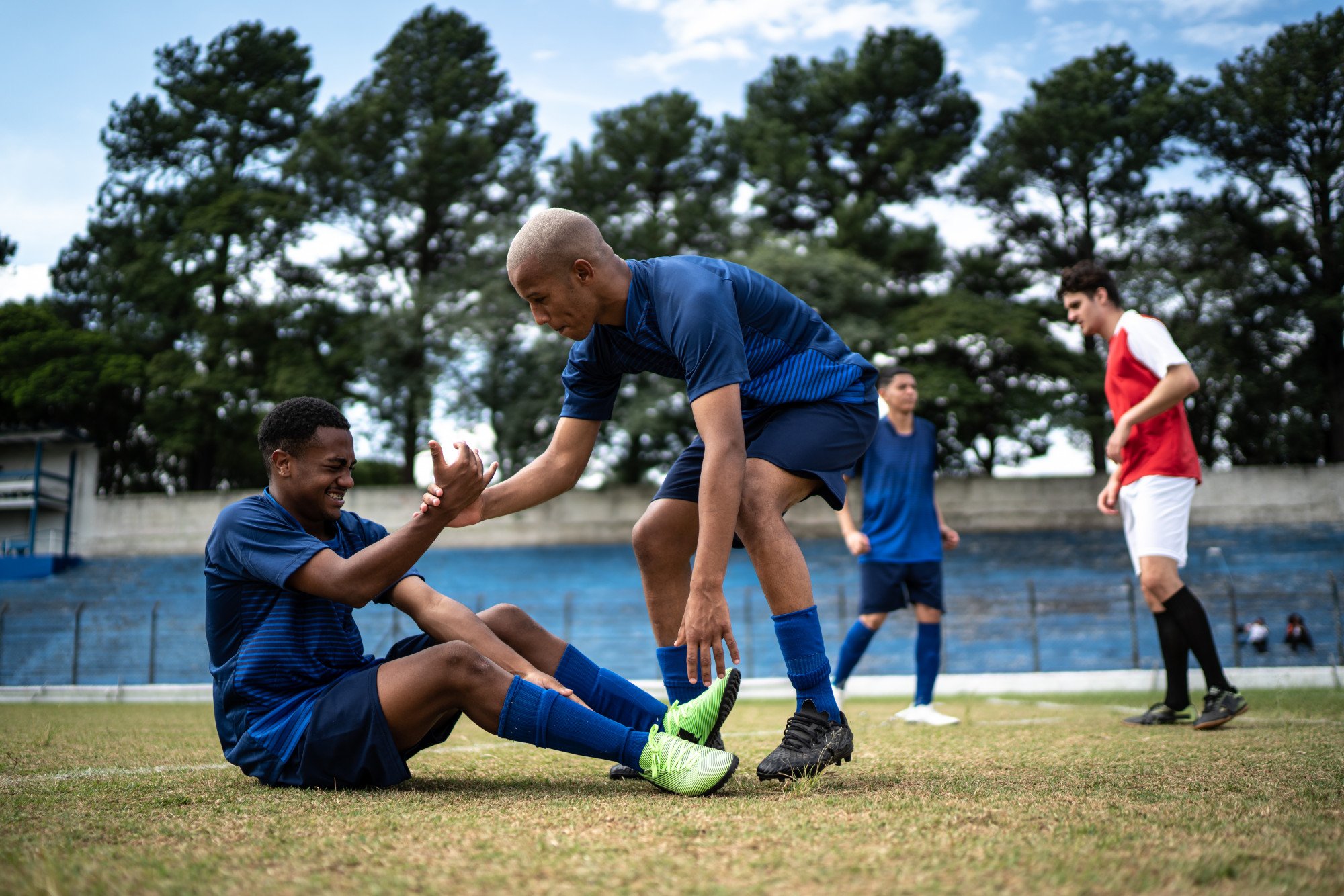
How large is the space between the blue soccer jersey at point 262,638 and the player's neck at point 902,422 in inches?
183

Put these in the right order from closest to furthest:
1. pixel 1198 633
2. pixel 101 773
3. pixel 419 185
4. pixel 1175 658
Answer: pixel 101 773, pixel 1198 633, pixel 1175 658, pixel 419 185

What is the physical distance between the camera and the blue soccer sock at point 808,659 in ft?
10.1

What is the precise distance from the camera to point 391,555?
2729 mm

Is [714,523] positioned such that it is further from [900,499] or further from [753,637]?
[753,637]

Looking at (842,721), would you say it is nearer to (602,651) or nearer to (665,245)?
(602,651)

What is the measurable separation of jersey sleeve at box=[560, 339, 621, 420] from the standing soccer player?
2.81 m

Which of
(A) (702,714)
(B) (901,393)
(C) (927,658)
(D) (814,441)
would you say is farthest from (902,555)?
(A) (702,714)

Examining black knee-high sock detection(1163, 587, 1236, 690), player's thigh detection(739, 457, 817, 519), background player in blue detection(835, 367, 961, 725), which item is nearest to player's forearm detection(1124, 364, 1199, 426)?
black knee-high sock detection(1163, 587, 1236, 690)

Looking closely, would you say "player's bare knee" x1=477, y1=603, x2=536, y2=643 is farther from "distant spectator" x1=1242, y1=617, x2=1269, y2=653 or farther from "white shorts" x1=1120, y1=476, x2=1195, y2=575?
"distant spectator" x1=1242, y1=617, x2=1269, y2=653

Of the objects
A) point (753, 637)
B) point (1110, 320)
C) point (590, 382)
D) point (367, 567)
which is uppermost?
point (1110, 320)

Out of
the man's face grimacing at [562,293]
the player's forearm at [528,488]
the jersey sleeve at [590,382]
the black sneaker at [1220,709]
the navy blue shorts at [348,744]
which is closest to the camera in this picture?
the navy blue shorts at [348,744]

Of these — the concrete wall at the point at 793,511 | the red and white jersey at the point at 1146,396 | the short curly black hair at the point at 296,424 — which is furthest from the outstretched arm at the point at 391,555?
the concrete wall at the point at 793,511

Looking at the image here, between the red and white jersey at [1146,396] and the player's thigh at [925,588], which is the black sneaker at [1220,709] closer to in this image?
the red and white jersey at [1146,396]

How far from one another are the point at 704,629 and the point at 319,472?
1.24 meters
